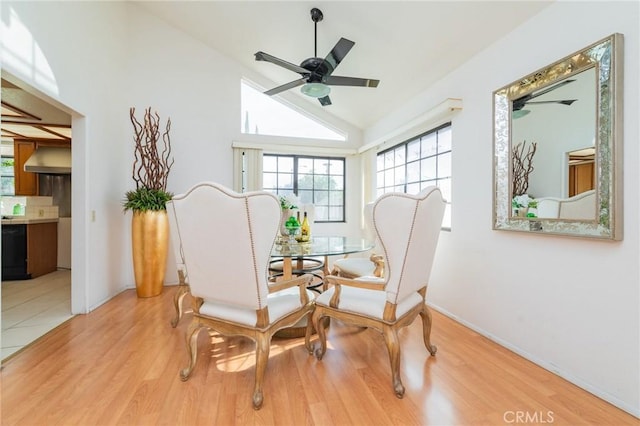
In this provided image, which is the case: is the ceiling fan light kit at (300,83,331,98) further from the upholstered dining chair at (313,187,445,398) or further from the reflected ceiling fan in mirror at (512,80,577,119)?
the reflected ceiling fan in mirror at (512,80,577,119)

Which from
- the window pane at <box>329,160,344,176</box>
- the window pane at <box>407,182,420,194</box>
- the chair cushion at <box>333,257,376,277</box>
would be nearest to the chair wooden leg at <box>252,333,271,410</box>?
the chair cushion at <box>333,257,376,277</box>

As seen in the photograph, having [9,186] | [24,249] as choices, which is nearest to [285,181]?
[24,249]

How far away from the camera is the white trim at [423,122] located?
264cm

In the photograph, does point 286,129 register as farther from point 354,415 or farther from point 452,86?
point 354,415

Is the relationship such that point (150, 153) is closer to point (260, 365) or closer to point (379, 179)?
point (260, 365)

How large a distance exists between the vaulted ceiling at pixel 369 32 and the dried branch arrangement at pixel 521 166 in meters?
0.93

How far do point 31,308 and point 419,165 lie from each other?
177 inches

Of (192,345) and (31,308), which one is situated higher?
(192,345)

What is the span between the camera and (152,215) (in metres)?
3.32

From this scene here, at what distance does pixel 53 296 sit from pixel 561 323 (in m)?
4.83

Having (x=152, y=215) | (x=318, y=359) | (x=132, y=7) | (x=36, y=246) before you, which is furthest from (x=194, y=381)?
(x=132, y=7)

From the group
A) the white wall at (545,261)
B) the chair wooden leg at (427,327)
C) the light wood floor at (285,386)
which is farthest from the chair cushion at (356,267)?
the white wall at (545,261)

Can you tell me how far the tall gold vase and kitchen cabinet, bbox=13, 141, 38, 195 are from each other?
123 inches

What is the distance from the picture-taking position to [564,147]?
70.6 inches
